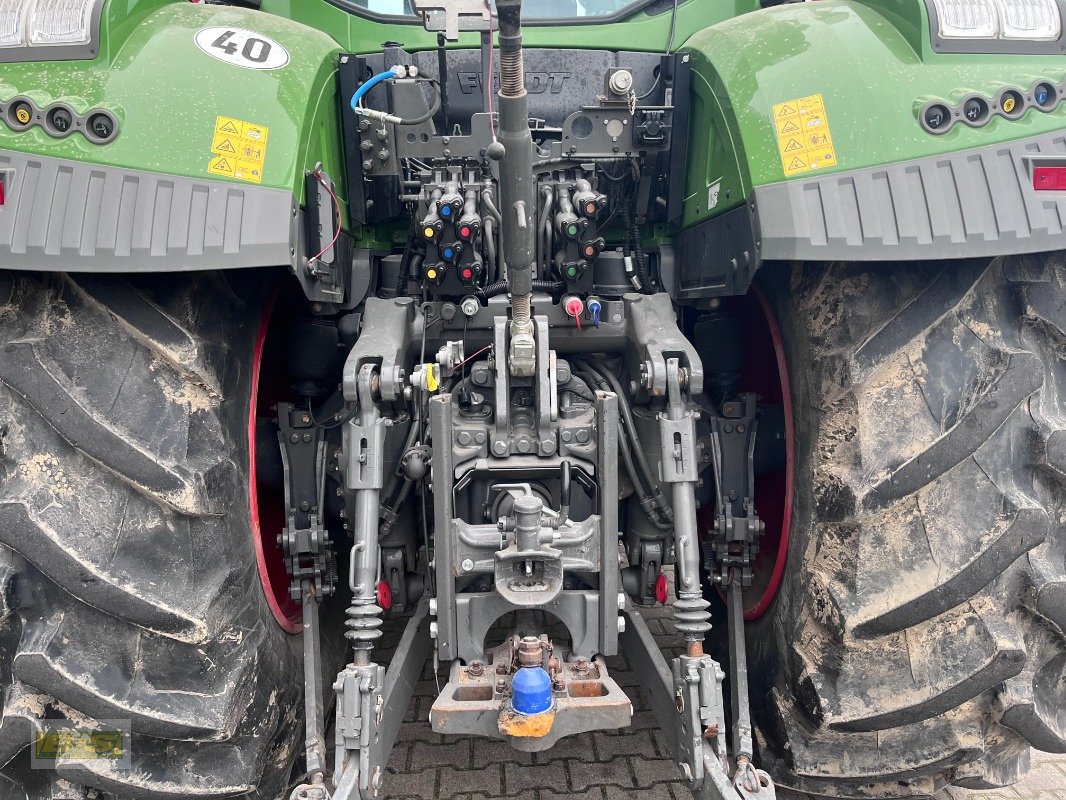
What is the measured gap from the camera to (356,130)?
217 centimetres

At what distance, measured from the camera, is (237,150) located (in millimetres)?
1648

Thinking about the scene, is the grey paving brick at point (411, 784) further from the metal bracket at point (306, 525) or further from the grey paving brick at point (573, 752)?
the metal bracket at point (306, 525)

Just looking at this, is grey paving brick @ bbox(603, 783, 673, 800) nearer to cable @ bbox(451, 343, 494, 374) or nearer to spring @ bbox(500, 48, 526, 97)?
cable @ bbox(451, 343, 494, 374)

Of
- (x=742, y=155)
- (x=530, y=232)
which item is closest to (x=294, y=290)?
(x=530, y=232)

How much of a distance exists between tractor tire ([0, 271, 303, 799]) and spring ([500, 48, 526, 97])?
2.75ft

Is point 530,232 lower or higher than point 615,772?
higher

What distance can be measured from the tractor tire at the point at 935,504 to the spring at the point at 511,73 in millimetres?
836

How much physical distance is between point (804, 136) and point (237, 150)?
49.1 inches

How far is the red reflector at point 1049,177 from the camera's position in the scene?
1.58 meters

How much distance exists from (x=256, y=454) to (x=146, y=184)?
91cm

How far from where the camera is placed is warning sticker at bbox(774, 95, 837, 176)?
1.63 metres

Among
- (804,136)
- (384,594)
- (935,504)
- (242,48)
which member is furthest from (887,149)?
(384,594)

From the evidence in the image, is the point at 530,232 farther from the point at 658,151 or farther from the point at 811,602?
the point at 811,602

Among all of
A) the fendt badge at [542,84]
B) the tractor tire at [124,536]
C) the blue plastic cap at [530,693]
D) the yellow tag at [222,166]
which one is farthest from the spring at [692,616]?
the fendt badge at [542,84]
